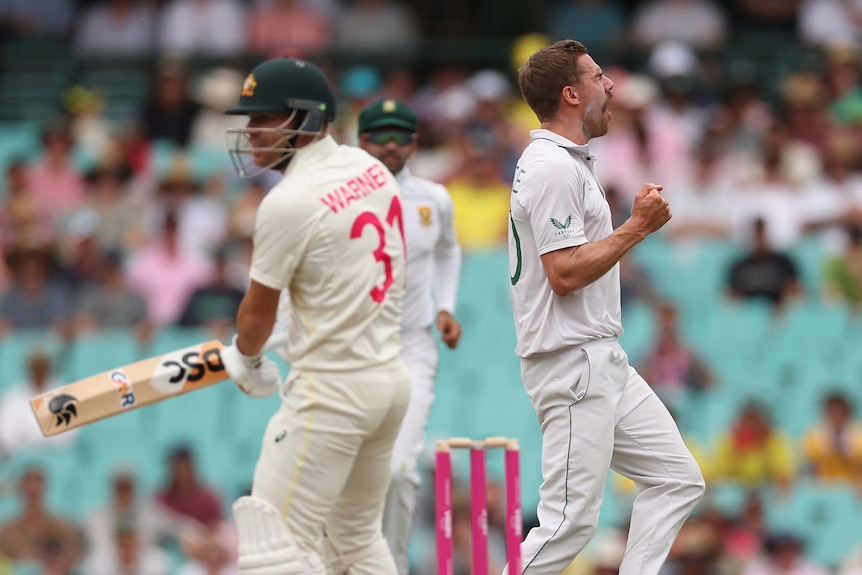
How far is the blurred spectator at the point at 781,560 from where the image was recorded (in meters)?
9.62

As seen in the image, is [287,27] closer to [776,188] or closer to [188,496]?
[776,188]

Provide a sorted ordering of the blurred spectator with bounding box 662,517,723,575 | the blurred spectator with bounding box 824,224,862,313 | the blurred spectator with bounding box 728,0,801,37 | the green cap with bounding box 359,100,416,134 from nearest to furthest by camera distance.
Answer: the green cap with bounding box 359,100,416,134 < the blurred spectator with bounding box 662,517,723,575 < the blurred spectator with bounding box 824,224,862,313 < the blurred spectator with bounding box 728,0,801,37

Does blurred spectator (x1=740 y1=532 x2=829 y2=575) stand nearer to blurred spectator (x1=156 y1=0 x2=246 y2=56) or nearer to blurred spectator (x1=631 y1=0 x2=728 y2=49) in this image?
blurred spectator (x1=631 y1=0 x2=728 y2=49)

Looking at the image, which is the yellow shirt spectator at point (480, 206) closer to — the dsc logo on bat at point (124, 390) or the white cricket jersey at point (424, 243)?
the white cricket jersey at point (424, 243)

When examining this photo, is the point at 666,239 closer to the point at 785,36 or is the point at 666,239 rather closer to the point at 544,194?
the point at 785,36

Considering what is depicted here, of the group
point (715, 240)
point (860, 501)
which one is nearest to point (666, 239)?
point (715, 240)

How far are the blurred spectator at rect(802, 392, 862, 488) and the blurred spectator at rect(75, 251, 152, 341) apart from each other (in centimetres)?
502

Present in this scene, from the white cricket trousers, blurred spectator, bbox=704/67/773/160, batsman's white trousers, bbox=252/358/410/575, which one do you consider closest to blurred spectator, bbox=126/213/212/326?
blurred spectator, bbox=704/67/773/160

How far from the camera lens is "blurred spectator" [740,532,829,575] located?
9617 mm

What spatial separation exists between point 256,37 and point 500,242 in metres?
4.23

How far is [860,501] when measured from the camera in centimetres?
1009

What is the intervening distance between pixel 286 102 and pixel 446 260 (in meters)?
2.07

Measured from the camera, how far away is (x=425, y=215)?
24.9 feet

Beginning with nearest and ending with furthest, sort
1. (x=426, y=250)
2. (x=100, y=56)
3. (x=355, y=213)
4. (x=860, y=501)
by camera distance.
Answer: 1. (x=355, y=213)
2. (x=426, y=250)
3. (x=860, y=501)
4. (x=100, y=56)
